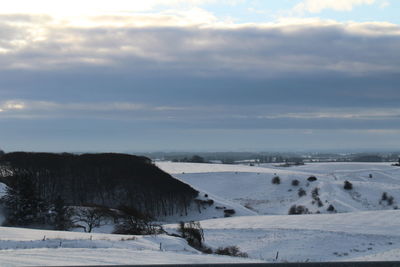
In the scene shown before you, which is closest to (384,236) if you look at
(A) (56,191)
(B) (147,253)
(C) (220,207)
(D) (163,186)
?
(B) (147,253)

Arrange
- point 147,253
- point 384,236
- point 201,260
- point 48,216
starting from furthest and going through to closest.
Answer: point 48,216
point 384,236
point 147,253
point 201,260

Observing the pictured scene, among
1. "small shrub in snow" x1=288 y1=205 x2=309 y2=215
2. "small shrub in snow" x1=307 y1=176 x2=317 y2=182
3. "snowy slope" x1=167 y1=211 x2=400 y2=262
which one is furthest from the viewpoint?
"small shrub in snow" x1=307 y1=176 x2=317 y2=182

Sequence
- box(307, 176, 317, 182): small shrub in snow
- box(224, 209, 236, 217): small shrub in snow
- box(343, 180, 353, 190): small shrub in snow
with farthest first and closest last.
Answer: box(307, 176, 317, 182): small shrub in snow → box(343, 180, 353, 190): small shrub in snow → box(224, 209, 236, 217): small shrub in snow

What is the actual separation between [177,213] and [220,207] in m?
4.87

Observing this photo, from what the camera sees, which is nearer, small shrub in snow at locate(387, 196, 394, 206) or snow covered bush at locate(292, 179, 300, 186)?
small shrub in snow at locate(387, 196, 394, 206)

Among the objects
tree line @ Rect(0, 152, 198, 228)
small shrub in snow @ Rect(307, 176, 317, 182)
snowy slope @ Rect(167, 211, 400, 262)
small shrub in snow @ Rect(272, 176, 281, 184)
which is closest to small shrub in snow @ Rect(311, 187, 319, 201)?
small shrub in snow @ Rect(307, 176, 317, 182)

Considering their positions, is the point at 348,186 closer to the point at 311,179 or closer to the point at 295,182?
the point at 311,179

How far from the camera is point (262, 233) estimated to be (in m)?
29.6

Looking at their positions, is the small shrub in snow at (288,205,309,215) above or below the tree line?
below

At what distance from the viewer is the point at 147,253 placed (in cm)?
1226

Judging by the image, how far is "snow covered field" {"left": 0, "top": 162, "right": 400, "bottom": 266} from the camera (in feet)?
38.5

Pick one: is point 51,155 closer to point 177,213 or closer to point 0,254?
point 177,213

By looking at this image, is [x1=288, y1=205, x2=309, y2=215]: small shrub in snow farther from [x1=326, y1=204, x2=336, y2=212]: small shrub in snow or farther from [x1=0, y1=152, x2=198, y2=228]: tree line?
[x1=0, y1=152, x2=198, y2=228]: tree line

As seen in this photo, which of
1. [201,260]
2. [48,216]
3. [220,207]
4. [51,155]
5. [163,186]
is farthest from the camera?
[51,155]
